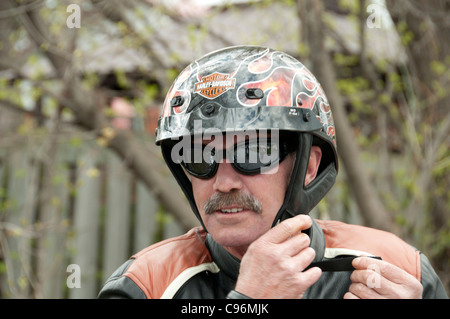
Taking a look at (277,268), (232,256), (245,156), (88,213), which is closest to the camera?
(277,268)

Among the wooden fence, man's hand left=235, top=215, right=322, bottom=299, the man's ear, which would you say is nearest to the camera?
man's hand left=235, top=215, right=322, bottom=299

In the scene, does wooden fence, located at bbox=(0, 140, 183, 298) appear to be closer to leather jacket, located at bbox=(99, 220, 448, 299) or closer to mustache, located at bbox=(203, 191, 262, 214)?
leather jacket, located at bbox=(99, 220, 448, 299)

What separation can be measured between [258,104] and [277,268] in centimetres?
63

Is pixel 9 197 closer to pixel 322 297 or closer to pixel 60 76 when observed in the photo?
pixel 60 76

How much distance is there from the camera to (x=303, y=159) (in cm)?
188

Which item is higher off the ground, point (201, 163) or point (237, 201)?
point (201, 163)

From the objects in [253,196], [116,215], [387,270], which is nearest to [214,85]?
[253,196]

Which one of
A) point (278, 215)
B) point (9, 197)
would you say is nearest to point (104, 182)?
point (9, 197)

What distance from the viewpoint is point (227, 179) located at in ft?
6.14

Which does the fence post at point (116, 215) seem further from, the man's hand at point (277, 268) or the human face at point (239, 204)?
the man's hand at point (277, 268)

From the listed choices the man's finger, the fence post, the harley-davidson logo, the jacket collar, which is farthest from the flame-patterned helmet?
the fence post

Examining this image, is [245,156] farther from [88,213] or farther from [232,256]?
[88,213]

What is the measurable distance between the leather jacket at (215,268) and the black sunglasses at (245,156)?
0.33 meters

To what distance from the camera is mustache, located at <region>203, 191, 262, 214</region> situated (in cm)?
187
